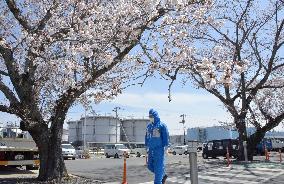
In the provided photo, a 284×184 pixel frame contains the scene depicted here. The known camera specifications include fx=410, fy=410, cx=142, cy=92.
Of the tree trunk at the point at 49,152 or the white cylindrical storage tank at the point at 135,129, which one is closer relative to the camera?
the tree trunk at the point at 49,152

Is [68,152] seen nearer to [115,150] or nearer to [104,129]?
[115,150]

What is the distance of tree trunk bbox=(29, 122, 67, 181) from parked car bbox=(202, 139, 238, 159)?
23.5 m

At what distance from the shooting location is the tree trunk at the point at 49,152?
13609 millimetres

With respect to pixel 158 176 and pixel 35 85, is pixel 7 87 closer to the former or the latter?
pixel 35 85

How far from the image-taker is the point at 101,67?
43.0ft

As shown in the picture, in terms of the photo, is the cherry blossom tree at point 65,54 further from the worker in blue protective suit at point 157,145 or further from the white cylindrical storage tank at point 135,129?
the white cylindrical storage tank at point 135,129

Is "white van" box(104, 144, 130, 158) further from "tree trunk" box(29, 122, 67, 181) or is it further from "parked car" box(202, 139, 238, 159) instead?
"tree trunk" box(29, 122, 67, 181)

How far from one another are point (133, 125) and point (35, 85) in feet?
265

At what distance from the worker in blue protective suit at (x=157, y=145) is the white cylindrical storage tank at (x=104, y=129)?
74.9m

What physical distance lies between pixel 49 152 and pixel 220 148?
24440 millimetres

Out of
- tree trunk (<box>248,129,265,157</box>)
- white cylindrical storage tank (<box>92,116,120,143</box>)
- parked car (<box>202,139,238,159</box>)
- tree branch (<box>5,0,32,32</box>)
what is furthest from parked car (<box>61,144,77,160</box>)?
white cylindrical storage tank (<box>92,116,120,143</box>)

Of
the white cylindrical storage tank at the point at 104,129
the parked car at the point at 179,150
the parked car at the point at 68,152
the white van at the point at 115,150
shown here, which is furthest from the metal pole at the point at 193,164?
the white cylindrical storage tank at the point at 104,129

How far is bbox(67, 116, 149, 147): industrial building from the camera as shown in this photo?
84688 mm

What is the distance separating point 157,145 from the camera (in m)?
9.93
